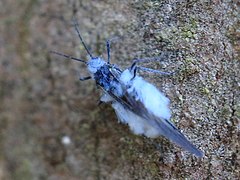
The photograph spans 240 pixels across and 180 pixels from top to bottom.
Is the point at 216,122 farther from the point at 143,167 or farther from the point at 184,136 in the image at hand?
the point at 143,167

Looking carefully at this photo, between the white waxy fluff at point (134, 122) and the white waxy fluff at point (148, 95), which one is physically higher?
the white waxy fluff at point (148, 95)

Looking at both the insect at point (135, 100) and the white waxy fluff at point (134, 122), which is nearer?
the insect at point (135, 100)

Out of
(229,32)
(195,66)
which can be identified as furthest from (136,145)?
(229,32)

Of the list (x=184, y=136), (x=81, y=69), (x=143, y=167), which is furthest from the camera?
(x=81, y=69)

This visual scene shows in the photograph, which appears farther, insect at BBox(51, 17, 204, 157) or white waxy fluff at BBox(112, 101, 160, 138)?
white waxy fluff at BBox(112, 101, 160, 138)

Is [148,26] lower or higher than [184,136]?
higher
